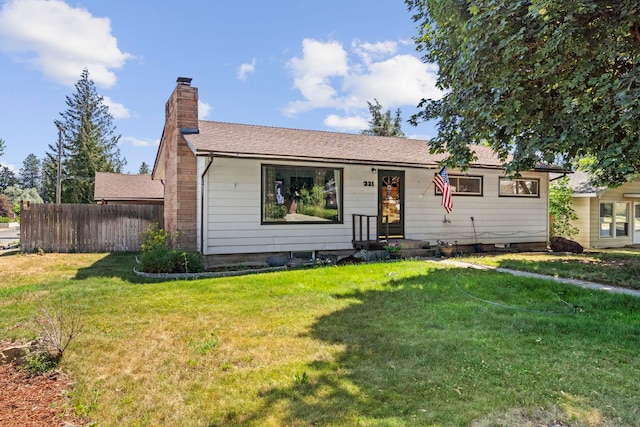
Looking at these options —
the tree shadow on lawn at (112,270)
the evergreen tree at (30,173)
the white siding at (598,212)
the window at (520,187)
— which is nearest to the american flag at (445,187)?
the window at (520,187)

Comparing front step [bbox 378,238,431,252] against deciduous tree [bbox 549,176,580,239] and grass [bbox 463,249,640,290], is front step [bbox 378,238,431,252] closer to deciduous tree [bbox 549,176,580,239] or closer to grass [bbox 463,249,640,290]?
grass [bbox 463,249,640,290]

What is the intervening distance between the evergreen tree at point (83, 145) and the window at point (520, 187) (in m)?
32.8

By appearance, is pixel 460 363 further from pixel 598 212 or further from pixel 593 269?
pixel 598 212

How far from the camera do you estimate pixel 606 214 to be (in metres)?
18.1

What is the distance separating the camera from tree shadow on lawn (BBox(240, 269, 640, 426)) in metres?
2.75

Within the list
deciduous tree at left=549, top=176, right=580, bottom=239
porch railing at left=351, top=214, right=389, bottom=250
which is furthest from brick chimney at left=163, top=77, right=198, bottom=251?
deciduous tree at left=549, top=176, right=580, bottom=239

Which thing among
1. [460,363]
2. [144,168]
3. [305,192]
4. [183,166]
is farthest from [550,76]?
[144,168]

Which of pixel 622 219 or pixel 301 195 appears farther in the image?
pixel 622 219

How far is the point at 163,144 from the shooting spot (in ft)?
43.6

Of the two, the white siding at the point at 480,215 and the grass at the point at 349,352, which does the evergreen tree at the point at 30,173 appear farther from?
the grass at the point at 349,352

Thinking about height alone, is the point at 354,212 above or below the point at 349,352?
above

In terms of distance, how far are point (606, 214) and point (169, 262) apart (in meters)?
19.5

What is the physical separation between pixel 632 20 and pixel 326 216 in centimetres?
758

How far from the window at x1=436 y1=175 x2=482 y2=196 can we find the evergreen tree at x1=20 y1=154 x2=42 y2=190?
10124cm
